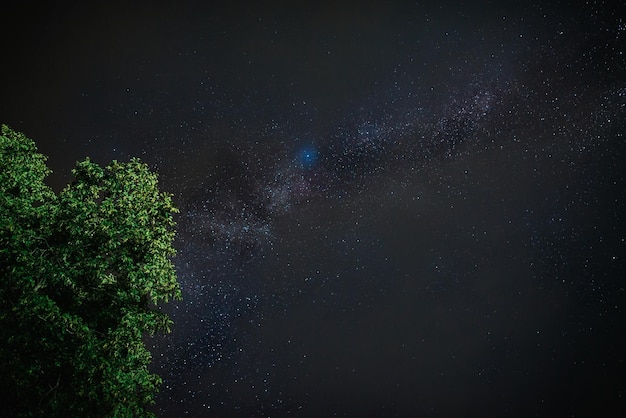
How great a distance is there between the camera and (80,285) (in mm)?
10008

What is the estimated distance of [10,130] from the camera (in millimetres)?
11398

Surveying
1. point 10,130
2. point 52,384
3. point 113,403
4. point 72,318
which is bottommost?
point 113,403

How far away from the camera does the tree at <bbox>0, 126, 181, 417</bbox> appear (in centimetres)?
875

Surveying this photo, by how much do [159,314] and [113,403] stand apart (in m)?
1.93

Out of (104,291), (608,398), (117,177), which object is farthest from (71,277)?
(608,398)

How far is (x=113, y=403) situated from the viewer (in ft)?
31.4

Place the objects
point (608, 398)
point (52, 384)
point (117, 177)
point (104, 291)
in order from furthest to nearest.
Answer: point (608, 398) → point (117, 177) → point (104, 291) → point (52, 384)

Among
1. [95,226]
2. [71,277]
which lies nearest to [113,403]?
[71,277]

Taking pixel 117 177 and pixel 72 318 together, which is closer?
pixel 72 318

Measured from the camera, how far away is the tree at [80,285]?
28.7 ft

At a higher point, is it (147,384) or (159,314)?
(159,314)

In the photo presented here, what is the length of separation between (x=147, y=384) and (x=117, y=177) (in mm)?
4597

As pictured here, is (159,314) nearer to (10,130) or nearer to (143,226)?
(143,226)

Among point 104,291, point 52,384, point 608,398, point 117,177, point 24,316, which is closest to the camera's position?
point 24,316
